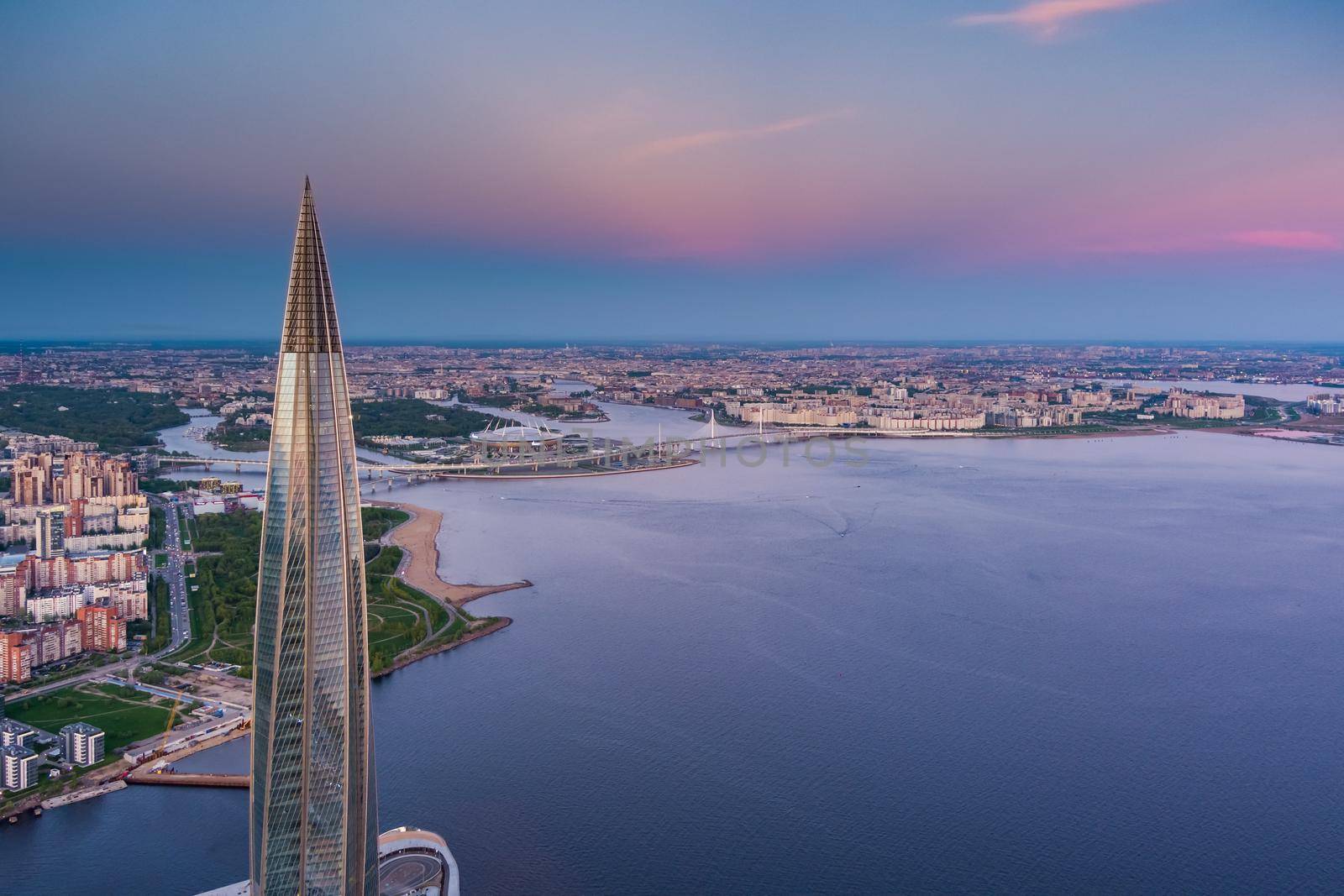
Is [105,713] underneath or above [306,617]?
underneath

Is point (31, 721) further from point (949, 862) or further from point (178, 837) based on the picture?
point (949, 862)

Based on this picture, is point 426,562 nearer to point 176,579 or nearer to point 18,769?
point 176,579

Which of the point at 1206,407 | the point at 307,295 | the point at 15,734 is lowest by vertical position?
the point at 15,734

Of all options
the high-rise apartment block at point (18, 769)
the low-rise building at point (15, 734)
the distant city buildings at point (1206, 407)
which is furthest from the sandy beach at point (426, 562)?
the distant city buildings at point (1206, 407)

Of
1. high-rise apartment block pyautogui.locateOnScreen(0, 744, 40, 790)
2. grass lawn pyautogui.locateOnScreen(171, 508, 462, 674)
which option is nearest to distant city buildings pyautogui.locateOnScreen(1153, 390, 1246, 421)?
grass lawn pyautogui.locateOnScreen(171, 508, 462, 674)

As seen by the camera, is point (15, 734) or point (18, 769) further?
point (15, 734)

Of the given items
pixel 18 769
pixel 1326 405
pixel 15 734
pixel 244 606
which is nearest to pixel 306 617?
pixel 18 769

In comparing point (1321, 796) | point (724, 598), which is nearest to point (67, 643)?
point (724, 598)

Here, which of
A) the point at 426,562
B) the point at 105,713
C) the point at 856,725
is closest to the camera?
the point at 856,725

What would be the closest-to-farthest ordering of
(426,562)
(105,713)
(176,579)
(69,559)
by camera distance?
(105,713), (69,559), (176,579), (426,562)
